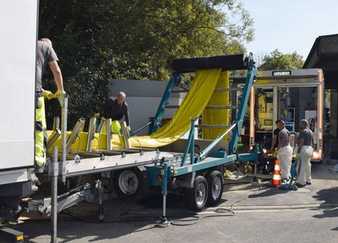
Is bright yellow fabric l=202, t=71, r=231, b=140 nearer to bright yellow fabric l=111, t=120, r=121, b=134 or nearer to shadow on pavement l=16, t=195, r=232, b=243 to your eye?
shadow on pavement l=16, t=195, r=232, b=243

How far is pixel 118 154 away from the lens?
823cm

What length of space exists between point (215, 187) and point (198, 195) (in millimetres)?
790

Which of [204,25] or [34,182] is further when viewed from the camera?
[204,25]

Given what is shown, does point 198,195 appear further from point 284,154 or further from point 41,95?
A: point 41,95

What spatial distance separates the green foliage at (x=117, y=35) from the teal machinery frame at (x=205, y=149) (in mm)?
3057

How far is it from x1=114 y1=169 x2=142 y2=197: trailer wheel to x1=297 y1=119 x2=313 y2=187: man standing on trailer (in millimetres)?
6082

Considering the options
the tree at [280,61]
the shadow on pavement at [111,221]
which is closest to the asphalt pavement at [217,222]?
the shadow on pavement at [111,221]

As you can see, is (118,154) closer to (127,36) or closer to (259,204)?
(259,204)

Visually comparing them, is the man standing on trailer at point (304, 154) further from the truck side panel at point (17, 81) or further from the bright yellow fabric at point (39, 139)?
the truck side panel at point (17, 81)

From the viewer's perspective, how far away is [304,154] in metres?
14.0

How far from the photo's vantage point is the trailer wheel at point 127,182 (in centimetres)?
897

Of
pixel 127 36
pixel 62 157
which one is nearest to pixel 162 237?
pixel 62 157

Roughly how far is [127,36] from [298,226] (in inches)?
340

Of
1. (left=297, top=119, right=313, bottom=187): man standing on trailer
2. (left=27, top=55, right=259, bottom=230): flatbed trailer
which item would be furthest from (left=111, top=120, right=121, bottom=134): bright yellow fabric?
(left=297, top=119, right=313, bottom=187): man standing on trailer
